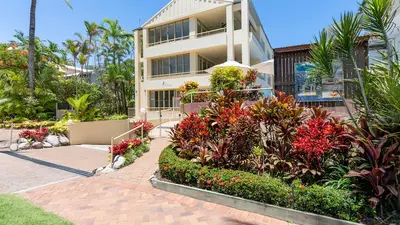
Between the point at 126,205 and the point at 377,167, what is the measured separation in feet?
15.7

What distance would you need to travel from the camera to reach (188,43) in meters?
19.8

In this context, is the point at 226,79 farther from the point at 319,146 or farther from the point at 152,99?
the point at 152,99

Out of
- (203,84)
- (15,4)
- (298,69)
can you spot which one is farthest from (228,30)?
(15,4)

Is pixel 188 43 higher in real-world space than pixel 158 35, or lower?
lower

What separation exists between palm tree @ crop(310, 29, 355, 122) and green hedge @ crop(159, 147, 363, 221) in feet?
5.43

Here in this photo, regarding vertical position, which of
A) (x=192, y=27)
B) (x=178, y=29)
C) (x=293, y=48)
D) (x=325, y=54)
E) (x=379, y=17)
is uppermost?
(x=178, y=29)

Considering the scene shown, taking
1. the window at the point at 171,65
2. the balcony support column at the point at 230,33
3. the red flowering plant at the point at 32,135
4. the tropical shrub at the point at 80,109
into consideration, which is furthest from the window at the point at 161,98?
the red flowering plant at the point at 32,135

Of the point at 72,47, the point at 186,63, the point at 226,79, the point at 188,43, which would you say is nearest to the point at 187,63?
the point at 186,63

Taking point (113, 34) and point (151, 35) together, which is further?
point (113, 34)

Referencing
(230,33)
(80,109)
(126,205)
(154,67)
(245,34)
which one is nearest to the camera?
(126,205)

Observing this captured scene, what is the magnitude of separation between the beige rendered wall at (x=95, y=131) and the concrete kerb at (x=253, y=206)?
9.10 meters

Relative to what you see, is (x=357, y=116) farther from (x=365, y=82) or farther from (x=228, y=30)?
(x=228, y=30)

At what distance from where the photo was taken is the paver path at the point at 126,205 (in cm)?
A: 422

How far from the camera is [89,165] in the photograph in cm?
832
